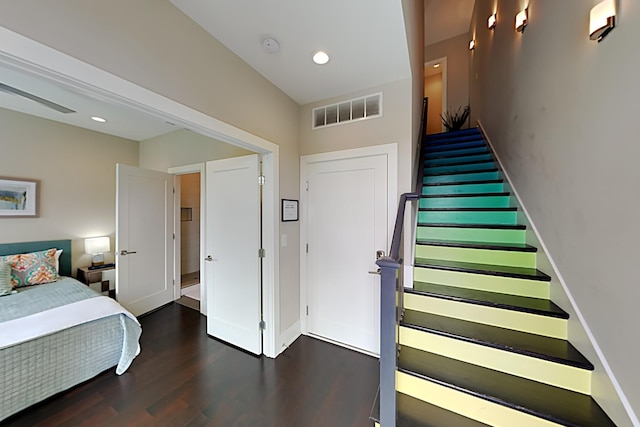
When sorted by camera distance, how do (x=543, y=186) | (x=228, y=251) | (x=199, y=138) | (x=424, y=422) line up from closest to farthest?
(x=424, y=422), (x=543, y=186), (x=228, y=251), (x=199, y=138)

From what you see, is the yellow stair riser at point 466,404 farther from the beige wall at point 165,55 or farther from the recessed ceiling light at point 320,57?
the recessed ceiling light at point 320,57

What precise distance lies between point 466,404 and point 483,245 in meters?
1.22

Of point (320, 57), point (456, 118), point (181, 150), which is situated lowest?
point (181, 150)

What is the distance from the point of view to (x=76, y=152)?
3.37 metres

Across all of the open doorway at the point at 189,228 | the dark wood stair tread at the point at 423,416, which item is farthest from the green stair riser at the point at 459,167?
the open doorway at the point at 189,228

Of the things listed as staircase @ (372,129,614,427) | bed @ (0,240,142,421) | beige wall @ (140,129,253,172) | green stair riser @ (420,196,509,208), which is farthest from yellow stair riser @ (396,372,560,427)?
beige wall @ (140,129,253,172)

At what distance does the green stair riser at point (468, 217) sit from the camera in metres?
2.29

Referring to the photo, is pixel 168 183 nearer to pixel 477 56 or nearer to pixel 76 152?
pixel 76 152

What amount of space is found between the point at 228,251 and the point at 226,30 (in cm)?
200

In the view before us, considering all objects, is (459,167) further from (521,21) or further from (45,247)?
(45,247)

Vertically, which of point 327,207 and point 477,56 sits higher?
point 477,56

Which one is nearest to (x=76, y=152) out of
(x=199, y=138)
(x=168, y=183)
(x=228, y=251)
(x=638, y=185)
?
(x=168, y=183)

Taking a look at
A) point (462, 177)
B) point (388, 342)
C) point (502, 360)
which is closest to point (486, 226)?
point (462, 177)

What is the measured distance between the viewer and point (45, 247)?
3.08 meters
